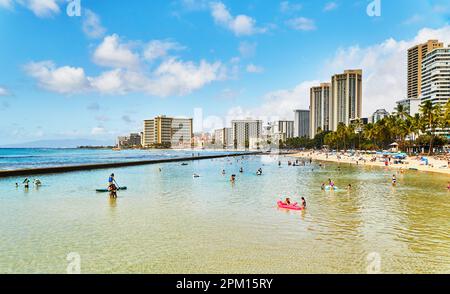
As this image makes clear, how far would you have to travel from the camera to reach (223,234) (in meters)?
17.4

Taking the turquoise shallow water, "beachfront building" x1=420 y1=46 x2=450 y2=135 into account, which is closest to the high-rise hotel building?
"beachfront building" x1=420 y1=46 x2=450 y2=135

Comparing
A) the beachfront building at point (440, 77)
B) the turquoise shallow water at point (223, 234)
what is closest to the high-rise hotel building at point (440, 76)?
the beachfront building at point (440, 77)

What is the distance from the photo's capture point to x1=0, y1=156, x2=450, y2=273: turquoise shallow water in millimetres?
13094

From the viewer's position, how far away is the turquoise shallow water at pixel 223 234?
43.0 feet

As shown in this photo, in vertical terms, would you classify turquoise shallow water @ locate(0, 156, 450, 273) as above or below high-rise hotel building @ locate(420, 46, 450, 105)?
below

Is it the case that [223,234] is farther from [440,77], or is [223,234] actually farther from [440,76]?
[440,76]

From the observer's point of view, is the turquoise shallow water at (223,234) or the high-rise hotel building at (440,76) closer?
the turquoise shallow water at (223,234)

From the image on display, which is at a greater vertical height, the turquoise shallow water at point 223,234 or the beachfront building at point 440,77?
the beachfront building at point 440,77

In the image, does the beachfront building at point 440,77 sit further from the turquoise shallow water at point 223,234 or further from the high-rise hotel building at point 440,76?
the turquoise shallow water at point 223,234

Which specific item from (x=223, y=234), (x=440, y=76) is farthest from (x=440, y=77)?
(x=223, y=234)

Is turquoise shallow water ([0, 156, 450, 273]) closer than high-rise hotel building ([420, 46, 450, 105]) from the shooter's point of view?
Yes

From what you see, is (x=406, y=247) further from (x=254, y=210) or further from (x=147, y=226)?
(x=147, y=226)

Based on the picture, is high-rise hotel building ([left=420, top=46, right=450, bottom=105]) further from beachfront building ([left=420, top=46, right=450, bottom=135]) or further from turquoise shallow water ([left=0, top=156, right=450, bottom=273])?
turquoise shallow water ([left=0, top=156, right=450, bottom=273])

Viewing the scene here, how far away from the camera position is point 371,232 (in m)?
17.7
